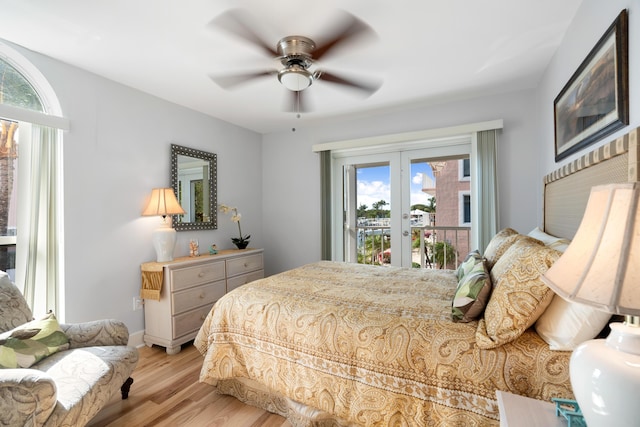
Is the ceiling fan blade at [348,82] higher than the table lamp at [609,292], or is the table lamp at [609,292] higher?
the ceiling fan blade at [348,82]

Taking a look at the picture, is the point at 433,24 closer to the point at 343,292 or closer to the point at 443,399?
the point at 343,292

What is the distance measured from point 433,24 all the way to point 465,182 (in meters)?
1.97

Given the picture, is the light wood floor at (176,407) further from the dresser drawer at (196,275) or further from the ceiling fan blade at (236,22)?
the ceiling fan blade at (236,22)

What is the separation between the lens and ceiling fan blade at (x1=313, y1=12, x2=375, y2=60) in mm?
1551

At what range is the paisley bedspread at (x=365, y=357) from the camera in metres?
1.23

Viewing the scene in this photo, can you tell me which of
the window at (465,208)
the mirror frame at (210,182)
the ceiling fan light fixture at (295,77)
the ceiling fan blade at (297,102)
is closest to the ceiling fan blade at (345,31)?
the ceiling fan light fixture at (295,77)

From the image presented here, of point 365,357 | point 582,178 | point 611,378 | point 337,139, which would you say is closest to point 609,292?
point 611,378

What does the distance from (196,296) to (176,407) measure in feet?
3.75

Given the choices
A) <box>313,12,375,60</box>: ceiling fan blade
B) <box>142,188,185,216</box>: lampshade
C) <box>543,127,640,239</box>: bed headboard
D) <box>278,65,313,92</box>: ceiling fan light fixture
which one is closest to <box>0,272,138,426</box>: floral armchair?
<box>142,188,185,216</box>: lampshade

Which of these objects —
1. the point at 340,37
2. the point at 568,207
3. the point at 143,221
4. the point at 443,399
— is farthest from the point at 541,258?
the point at 143,221

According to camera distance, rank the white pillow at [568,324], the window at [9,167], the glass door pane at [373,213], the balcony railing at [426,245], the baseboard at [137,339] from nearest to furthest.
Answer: the white pillow at [568,324]
the window at [9,167]
the baseboard at [137,339]
the balcony railing at [426,245]
the glass door pane at [373,213]

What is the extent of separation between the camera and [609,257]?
0.69m

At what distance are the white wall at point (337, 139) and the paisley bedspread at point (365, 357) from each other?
157cm

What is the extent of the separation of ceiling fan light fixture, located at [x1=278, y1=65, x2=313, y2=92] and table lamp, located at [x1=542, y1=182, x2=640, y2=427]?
5.77 feet
